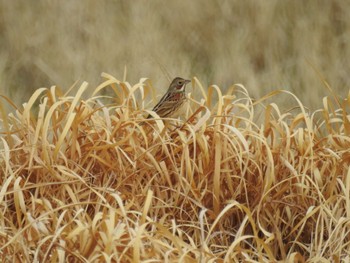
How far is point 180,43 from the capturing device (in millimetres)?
6750

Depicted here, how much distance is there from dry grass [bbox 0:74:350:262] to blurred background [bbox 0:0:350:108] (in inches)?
51.7

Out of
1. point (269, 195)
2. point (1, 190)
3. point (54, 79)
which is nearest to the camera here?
point (1, 190)

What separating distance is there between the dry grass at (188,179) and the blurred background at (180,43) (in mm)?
1312

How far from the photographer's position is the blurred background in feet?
20.1

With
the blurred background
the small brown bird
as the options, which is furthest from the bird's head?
the blurred background

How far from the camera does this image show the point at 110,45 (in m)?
6.36

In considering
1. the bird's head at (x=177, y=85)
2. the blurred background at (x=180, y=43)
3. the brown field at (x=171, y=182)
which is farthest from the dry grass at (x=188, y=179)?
the blurred background at (x=180, y=43)

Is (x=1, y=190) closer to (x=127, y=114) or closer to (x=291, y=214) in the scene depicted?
(x=127, y=114)

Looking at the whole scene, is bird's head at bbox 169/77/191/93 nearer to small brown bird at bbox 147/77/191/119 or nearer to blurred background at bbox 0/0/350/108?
small brown bird at bbox 147/77/191/119

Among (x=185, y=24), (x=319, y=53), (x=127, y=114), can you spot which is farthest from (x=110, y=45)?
(x=127, y=114)

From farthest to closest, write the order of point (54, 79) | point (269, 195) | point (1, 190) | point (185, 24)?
point (185, 24)
point (54, 79)
point (269, 195)
point (1, 190)

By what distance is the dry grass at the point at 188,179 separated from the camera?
4.15 metres

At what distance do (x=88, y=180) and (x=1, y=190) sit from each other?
420 mm

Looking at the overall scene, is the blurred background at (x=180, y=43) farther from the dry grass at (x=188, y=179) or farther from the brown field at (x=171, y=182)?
the dry grass at (x=188, y=179)
